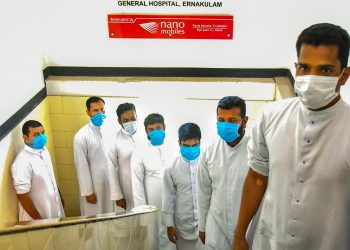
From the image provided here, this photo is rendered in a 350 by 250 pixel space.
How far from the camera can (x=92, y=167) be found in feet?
16.1

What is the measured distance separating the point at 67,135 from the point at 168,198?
1959 millimetres

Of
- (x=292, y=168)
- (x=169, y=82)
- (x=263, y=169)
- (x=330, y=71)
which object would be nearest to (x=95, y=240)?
(x=263, y=169)

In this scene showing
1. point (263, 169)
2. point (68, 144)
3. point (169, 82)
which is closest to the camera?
point (263, 169)

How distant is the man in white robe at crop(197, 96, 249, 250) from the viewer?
10.4 feet

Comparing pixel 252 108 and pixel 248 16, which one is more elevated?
pixel 248 16

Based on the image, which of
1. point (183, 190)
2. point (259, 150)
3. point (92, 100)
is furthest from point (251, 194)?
point (92, 100)

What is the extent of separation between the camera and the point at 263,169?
6.54 feet

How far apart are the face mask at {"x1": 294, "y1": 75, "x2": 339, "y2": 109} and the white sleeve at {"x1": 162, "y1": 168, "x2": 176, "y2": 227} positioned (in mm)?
2411

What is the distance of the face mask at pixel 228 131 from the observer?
3.16 meters

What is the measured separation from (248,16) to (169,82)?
120 cm

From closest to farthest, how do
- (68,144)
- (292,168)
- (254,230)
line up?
(292,168)
(254,230)
(68,144)

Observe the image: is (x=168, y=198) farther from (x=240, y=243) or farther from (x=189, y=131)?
(x=240, y=243)

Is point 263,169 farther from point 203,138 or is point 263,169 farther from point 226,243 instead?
point 203,138

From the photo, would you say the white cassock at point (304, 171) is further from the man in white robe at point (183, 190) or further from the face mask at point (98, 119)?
the face mask at point (98, 119)
